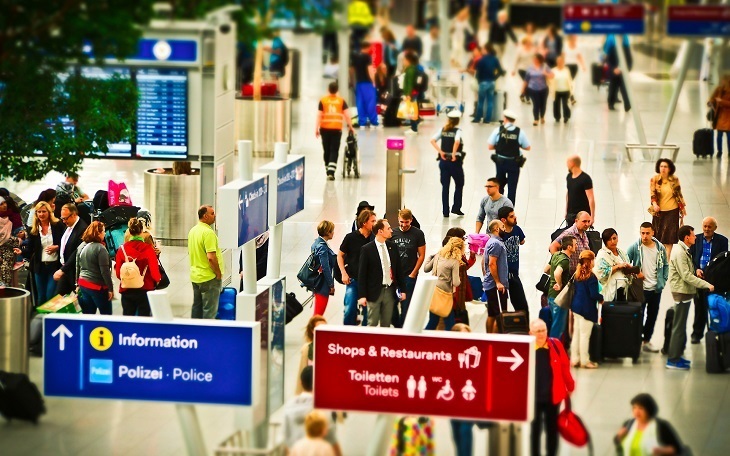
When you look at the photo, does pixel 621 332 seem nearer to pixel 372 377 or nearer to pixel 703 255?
pixel 703 255

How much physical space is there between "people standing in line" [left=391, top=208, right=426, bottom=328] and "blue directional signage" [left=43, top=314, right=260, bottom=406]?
4837mm

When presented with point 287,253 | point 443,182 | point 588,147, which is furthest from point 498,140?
point 588,147

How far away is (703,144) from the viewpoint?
2630 centimetres

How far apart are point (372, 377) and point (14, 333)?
177 inches

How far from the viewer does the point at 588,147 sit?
92.0 feet

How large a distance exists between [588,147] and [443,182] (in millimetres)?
7737

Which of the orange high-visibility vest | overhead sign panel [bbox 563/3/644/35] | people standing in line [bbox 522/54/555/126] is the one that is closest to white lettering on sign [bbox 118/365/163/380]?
overhead sign panel [bbox 563/3/644/35]

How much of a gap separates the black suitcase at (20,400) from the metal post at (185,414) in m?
2.23

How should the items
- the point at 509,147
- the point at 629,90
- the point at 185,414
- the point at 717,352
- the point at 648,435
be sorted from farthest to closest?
the point at 509,147 → the point at 629,90 → the point at 717,352 → the point at 185,414 → the point at 648,435

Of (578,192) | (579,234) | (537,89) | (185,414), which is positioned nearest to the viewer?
(185,414)

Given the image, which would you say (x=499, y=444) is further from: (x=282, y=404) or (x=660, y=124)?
(x=660, y=124)

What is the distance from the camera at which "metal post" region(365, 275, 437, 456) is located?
1039 centimetres

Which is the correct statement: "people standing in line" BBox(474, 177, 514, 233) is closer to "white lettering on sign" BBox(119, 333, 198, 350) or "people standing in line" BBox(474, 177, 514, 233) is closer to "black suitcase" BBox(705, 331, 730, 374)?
"black suitcase" BBox(705, 331, 730, 374)

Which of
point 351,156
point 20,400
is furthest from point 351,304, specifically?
point 351,156
